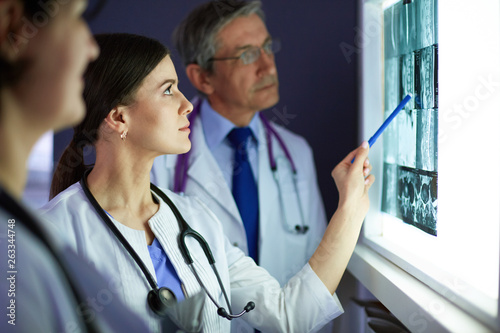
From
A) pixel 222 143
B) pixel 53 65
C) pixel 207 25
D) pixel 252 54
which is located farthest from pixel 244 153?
pixel 53 65

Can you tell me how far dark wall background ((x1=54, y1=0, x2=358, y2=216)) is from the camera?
1509 millimetres

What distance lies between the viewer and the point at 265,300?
950 millimetres

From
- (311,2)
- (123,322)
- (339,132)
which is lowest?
(123,322)

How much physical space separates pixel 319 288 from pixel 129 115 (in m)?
0.53

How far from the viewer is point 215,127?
1.39 meters

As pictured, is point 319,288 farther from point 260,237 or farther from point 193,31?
point 193,31

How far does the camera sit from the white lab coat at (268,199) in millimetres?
1277

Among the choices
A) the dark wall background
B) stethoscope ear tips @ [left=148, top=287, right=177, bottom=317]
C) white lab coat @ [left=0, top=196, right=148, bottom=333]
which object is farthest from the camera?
the dark wall background

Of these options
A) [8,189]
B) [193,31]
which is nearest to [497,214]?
[8,189]

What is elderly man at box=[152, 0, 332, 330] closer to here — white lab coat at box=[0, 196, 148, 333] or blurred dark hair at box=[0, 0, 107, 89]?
white lab coat at box=[0, 196, 148, 333]

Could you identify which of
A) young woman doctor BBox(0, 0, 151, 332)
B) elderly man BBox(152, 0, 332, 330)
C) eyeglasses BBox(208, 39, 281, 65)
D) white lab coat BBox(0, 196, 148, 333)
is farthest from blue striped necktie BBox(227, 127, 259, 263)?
young woman doctor BBox(0, 0, 151, 332)

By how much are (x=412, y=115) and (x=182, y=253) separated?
1.88 ft

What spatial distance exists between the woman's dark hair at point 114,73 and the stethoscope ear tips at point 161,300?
13.5 inches

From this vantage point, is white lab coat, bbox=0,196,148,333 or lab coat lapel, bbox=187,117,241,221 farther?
lab coat lapel, bbox=187,117,241,221
